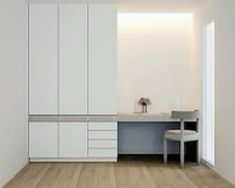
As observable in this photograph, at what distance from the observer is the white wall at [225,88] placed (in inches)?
185

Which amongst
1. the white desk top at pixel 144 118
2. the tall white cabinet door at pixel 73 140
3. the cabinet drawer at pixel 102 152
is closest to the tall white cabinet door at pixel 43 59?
the tall white cabinet door at pixel 73 140

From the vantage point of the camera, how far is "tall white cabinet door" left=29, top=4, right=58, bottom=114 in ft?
20.1

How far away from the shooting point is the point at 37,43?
614 centimetres

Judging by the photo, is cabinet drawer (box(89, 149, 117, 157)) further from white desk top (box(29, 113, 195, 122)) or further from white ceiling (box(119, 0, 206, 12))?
white ceiling (box(119, 0, 206, 12))

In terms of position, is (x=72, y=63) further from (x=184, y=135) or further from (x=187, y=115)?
(x=184, y=135)

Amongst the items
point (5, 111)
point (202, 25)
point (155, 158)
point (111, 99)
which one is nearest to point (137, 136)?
point (155, 158)

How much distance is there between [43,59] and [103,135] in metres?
1.58

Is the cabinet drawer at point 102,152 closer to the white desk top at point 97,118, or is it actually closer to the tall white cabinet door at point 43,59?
the white desk top at point 97,118

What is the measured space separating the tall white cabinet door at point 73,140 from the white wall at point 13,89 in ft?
1.93

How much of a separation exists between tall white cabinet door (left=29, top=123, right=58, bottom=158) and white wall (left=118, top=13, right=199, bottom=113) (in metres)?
1.41

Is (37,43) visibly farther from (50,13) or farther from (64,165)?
(64,165)

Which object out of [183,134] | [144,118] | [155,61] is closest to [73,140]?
[144,118]

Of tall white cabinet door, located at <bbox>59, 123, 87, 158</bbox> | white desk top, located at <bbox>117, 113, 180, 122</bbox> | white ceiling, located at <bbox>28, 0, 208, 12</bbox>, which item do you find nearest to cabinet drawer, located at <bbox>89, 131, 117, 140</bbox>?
tall white cabinet door, located at <bbox>59, 123, 87, 158</bbox>

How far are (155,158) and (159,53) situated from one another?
1.91 m
